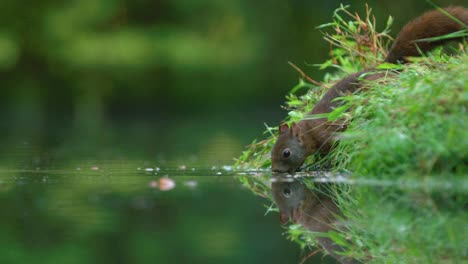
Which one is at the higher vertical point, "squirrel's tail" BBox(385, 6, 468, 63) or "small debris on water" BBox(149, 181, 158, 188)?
"squirrel's tail" BBox(385, 6, 468, 63)

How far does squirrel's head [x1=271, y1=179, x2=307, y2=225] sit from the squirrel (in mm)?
446

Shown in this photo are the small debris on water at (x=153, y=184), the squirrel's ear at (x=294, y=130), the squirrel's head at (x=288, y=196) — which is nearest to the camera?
the squirrel's head at (x=288, y=196)

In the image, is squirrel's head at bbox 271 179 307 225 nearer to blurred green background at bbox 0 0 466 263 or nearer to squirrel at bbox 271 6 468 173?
squirrel at bbox 271 6 468 173

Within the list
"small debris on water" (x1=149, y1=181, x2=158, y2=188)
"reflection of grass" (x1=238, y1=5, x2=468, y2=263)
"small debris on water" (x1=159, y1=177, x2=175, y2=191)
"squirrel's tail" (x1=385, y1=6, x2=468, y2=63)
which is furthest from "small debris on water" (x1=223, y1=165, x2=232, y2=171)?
"squirrel's tail" (x1=385, y1=6, x2=468, y2=63)

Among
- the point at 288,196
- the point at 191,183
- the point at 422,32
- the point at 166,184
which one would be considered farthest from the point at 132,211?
the point at 422,32

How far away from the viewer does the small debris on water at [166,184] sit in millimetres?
4223

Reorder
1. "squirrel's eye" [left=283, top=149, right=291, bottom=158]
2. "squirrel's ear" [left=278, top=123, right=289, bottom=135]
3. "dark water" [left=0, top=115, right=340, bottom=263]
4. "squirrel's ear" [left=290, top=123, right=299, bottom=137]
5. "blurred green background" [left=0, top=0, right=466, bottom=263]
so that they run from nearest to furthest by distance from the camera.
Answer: "dark water" [left=0, top=115, right=340, bottom=263]
"squirrel's eye" [left=283, top=149, right=291, bottom=158]
"squirrel's ear" [left=290, top=123, right=299, bottom=137]
"squirrel's ear" [left=278, top=123, right=289, bottom=135]
"blurred green background" [left=0, top=0, right=466, bottom=263]

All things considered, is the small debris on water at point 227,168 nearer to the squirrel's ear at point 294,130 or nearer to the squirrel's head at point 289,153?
the squirrel's head at point 289,153

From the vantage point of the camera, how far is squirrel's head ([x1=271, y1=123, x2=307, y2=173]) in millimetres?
5047

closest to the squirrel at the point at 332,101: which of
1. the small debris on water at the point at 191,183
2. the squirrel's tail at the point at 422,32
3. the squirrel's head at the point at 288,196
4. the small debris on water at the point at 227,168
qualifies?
the squirrel's tail at the point at 422,32

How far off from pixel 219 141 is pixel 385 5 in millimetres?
13640

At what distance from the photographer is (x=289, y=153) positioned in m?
5.04

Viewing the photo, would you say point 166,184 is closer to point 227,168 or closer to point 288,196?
point 288,196

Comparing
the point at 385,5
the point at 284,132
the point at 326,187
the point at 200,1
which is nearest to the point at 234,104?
the point at 200,1
